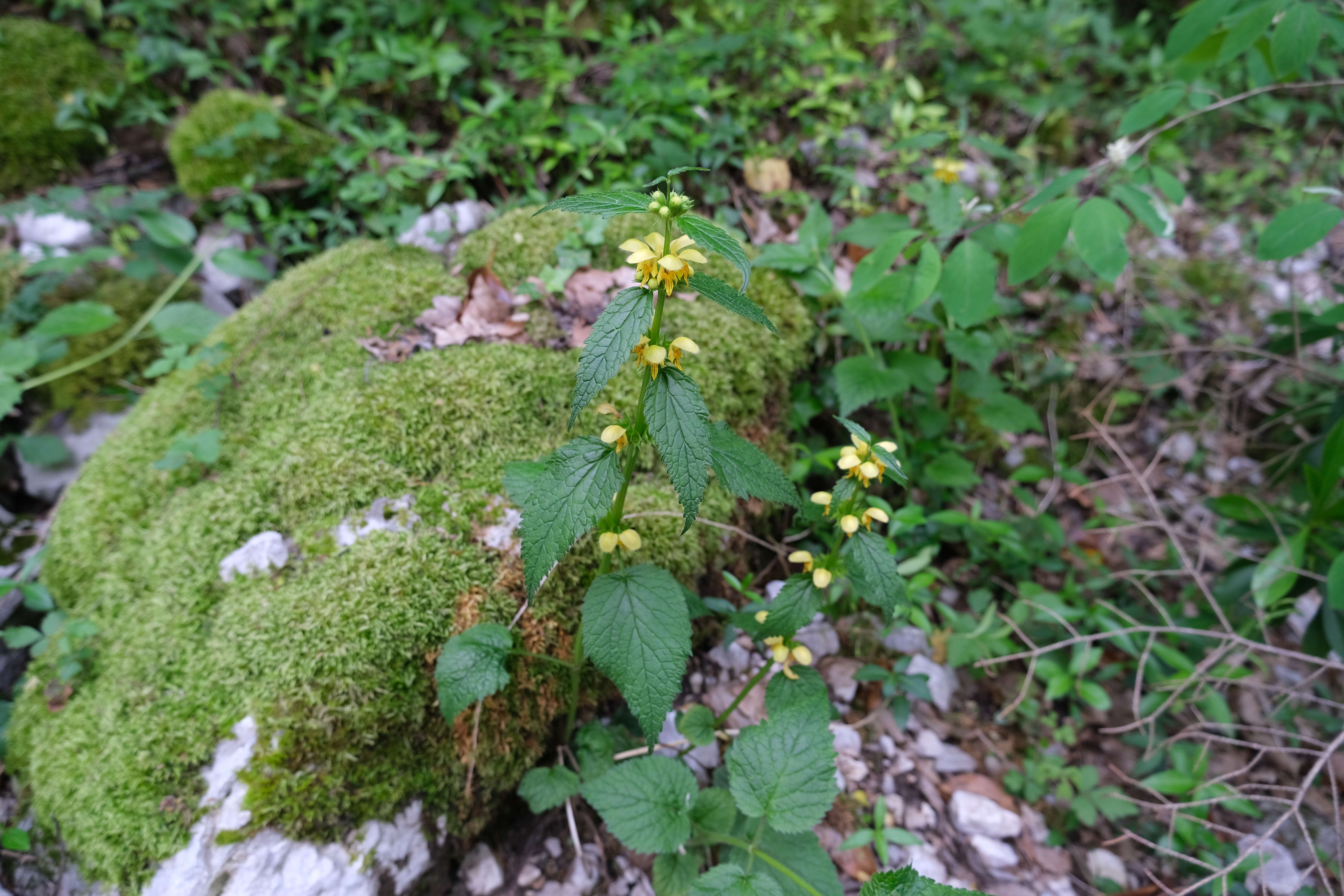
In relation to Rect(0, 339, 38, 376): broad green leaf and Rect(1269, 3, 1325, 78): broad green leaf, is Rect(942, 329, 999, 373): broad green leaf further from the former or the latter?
Rect(0, 339, 38, 376): broad green leaf

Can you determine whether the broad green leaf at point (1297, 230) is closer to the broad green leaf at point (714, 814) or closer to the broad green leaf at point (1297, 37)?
the broad green leaf at point (1297, 37)

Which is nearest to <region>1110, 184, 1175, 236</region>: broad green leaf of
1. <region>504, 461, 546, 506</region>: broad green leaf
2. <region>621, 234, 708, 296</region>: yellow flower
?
<region>621, 234, 708, 296</region>: yellow flower

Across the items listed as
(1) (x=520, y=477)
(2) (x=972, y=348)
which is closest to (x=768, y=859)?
(1) (x=520, y=477)

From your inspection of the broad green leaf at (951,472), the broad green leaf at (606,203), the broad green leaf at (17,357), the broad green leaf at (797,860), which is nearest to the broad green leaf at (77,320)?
the broad green leaf at (17,357)

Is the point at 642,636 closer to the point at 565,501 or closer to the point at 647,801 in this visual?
the point at 565,501

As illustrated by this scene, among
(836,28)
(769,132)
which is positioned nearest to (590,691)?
(769,132)

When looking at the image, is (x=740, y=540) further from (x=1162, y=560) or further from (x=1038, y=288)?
(x=1038, y=288)
